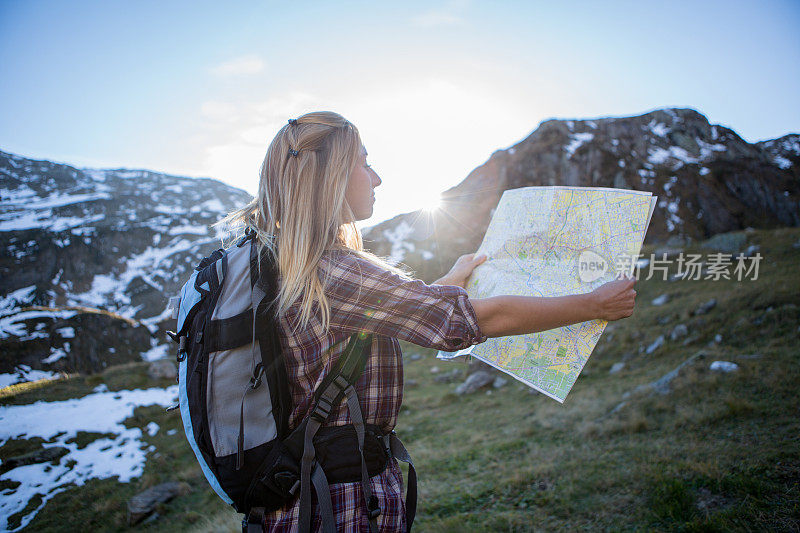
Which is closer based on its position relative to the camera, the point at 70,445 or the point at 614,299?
the point at 614,299

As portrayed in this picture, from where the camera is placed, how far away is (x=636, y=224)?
1873 mm

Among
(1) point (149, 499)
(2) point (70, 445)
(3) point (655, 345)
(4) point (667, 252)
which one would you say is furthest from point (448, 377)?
(4) point (667, 252)

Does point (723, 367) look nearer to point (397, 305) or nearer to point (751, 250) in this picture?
point (397, 305)

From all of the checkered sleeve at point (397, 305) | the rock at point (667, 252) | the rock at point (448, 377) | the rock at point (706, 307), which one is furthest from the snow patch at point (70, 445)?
the rock at point (667, 252)

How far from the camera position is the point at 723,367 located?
749cm

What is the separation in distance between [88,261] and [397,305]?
125 metres

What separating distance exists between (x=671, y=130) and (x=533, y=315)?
79955 mm

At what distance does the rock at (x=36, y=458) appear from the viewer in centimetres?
779

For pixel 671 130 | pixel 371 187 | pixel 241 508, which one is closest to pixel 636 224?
pixel 371 187

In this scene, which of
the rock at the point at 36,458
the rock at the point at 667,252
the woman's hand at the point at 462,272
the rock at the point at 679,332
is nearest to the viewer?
the woman's hand at the point at 462,272

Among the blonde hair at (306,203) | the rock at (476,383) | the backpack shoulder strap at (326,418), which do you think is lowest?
the rock at (476,383)

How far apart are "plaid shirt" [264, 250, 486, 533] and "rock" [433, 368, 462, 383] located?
15.3m

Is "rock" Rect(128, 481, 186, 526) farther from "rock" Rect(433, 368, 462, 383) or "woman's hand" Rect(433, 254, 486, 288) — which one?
"rock" Rect(433, 368, 462, 383)

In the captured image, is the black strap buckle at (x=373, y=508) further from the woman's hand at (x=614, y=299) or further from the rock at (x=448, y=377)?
the rock at (x=448, y=377)
